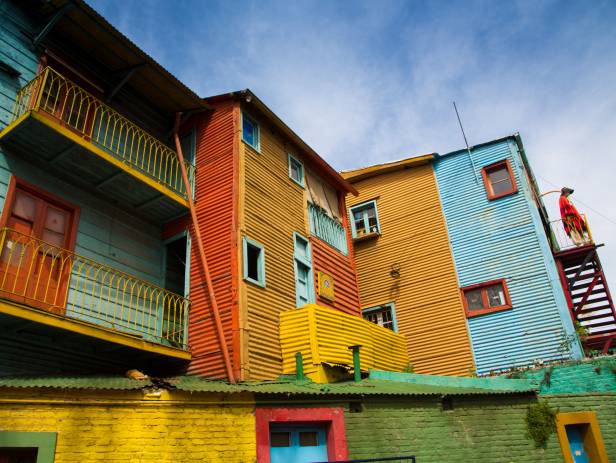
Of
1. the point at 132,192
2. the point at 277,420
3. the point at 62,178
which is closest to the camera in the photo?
the point at 277,420

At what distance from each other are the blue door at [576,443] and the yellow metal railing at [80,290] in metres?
9.25

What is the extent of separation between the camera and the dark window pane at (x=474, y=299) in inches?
698

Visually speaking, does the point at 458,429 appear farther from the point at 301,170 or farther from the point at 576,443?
the point at 301,170

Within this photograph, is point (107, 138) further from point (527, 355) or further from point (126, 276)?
point (527, 355)

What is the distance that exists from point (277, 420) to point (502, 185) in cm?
1326

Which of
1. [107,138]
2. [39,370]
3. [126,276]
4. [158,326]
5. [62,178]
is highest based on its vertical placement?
[107,138]

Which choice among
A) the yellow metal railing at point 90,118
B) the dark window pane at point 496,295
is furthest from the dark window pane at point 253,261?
the dark window pane at point 496,295

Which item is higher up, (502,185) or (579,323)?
(502,185)

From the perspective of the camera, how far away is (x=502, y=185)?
61.8 ft

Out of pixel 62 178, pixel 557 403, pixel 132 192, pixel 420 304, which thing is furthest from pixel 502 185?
pixel 62 178

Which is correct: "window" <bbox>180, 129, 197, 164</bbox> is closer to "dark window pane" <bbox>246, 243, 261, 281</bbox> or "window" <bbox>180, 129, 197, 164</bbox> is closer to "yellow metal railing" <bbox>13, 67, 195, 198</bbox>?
"yellow metal railing" <bbox>13, 67, 195, 198</bbox>

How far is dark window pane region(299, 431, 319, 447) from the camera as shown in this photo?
9.77 meters

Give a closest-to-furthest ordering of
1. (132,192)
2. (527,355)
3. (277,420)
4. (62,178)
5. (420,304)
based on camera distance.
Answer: (277,420), (62,178), (132,192), (527,355), (420,304)

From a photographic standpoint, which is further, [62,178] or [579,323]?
[579,323]
